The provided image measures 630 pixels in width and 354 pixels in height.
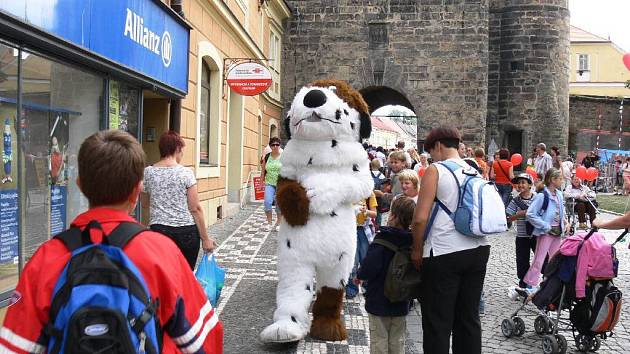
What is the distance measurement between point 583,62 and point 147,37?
5514 centimetres

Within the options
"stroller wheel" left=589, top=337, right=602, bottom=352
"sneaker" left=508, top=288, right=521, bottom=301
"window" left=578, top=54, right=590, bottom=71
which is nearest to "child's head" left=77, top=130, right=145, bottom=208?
"stroller wheel" left=589, top=337, right=602, bottom=352

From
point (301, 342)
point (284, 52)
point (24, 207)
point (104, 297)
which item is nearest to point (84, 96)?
point (24, 207)

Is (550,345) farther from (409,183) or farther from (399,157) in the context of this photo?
(399,157)

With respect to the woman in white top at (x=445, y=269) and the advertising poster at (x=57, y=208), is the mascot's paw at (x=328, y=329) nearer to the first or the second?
the woman in white top at (x=445, y=269)

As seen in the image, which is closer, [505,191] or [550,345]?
[550,345]

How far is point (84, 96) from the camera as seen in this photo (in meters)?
5.95

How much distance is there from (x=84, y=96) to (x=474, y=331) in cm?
425

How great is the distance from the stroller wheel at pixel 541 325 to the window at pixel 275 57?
17404 mm

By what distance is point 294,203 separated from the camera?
5.03 metres

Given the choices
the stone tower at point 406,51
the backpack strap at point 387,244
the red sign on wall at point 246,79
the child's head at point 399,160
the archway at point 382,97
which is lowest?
the backpack strap at point 387,244

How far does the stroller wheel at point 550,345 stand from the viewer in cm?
479

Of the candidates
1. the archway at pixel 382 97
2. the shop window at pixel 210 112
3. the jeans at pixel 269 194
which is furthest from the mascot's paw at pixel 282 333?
the archway at pixel 382 97

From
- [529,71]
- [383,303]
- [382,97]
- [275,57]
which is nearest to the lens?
[383,303]

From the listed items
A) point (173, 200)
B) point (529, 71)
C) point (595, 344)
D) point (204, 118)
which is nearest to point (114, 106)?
point (173, 200)
